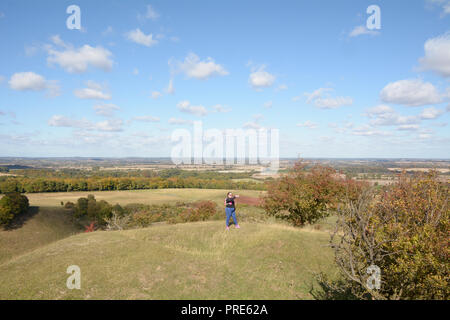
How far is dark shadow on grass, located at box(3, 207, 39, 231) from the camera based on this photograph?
4026cm

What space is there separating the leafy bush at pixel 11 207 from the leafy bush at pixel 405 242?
52831 mm

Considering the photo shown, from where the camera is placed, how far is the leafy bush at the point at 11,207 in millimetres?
39594

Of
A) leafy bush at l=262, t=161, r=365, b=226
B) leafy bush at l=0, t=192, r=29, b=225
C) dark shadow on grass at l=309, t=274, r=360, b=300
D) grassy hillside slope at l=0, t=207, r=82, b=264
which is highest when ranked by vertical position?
leafy bush at l=262, t=161, r=365, b=226

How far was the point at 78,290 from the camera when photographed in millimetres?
8844

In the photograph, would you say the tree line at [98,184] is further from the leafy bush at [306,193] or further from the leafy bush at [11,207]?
the leafy bush at [306,193]

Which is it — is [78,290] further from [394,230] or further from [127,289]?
[394,230]

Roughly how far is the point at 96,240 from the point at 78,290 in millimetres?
6661

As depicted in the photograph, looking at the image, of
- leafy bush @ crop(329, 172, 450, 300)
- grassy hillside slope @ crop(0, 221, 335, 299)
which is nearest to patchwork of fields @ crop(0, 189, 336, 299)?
grassy hillside slope @ crop(0, 221, 335, 299)

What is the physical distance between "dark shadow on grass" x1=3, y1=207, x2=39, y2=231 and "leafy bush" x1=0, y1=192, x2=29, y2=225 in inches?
26.5

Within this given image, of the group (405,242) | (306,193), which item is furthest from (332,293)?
(306,193)

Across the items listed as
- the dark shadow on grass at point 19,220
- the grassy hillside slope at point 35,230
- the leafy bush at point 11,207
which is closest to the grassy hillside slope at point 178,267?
the grassy hillside slope at point 35,230

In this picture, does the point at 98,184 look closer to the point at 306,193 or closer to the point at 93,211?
the point at 93,211

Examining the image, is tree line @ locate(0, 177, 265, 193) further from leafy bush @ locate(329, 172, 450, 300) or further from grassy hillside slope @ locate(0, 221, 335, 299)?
leafy bush @ locate(329, 172, 450, 300)
